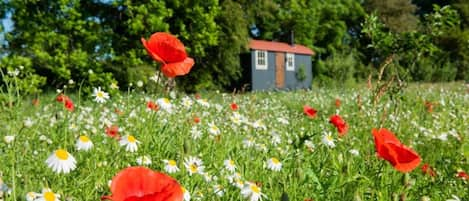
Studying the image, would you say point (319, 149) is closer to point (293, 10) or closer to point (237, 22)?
point (237, 22)

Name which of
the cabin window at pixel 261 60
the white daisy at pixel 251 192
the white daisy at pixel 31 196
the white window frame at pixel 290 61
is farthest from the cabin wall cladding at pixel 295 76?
the white daisy at pixel 31 196

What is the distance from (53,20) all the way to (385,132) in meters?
14.6


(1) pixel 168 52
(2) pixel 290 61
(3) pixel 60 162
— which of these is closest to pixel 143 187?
(3) pixel 60 162

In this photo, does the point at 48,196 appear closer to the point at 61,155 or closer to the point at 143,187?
the point at 61,155

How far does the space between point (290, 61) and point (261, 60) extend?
3126mm

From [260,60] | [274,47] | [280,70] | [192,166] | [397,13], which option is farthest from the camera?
[397,13]

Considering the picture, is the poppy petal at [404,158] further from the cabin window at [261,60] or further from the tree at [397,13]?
the tree at [397,13]

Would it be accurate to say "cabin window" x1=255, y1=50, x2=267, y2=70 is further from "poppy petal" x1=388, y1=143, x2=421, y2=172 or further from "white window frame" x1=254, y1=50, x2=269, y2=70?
"poppy petal" x1=388, y1=143, x2=421, y2=172

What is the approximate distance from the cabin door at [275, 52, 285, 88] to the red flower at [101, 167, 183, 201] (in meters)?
25.9

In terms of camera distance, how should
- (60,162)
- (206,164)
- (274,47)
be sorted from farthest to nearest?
1. (274,47)
2. (206,164)
3. (60,162)

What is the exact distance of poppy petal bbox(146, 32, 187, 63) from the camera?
6.31ft

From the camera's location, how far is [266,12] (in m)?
27.8

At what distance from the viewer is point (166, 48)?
1933mm

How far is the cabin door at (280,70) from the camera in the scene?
88.8 ft
